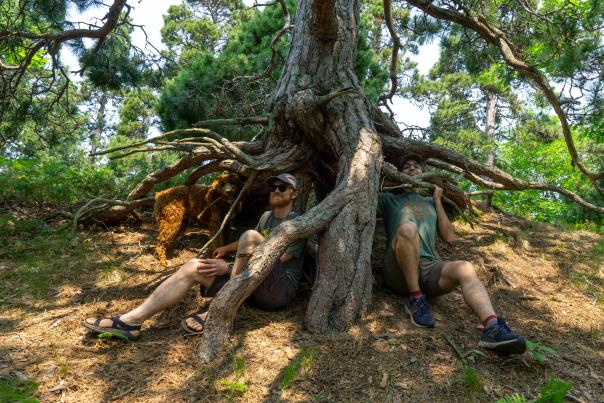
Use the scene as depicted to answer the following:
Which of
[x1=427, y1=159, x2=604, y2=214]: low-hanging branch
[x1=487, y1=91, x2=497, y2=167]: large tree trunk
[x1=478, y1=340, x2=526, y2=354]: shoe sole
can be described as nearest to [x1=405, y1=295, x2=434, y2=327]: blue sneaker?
[x1=478, y1=340, x2=526, y2=354]: shoe sole

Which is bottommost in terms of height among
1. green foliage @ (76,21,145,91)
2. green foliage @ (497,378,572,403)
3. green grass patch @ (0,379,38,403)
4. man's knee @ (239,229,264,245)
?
green grass patch @ (0,379,38,403)

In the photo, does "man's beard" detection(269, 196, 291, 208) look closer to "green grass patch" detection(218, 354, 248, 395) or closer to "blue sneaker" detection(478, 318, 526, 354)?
"green grass patch" detection(218, 354, 248, 395)

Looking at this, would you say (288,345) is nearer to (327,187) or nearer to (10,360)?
(10,360)

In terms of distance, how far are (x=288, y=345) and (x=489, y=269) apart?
275 centimetres

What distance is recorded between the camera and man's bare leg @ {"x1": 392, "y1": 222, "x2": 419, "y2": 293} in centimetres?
377

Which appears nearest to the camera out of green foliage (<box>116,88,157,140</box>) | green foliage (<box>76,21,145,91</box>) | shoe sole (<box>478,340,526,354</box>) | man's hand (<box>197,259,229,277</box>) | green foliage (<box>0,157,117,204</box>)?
shoe sole (<box>478,340,526,354</box>)

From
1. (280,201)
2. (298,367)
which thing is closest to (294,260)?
(280,201)

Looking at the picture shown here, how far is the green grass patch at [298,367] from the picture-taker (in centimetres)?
283

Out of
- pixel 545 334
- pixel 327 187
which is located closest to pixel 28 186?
pixel 327 187

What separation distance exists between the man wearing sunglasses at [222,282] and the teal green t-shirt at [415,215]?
3.17 ft

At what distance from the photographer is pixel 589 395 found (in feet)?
9.27

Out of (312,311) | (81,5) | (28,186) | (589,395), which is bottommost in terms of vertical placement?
(589,395)

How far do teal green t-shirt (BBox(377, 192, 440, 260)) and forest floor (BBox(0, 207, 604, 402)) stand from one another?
554mm

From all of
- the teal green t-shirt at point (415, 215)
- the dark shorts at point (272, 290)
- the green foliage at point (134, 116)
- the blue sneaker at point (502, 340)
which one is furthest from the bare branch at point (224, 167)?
the green foliage at point (134, 116)
